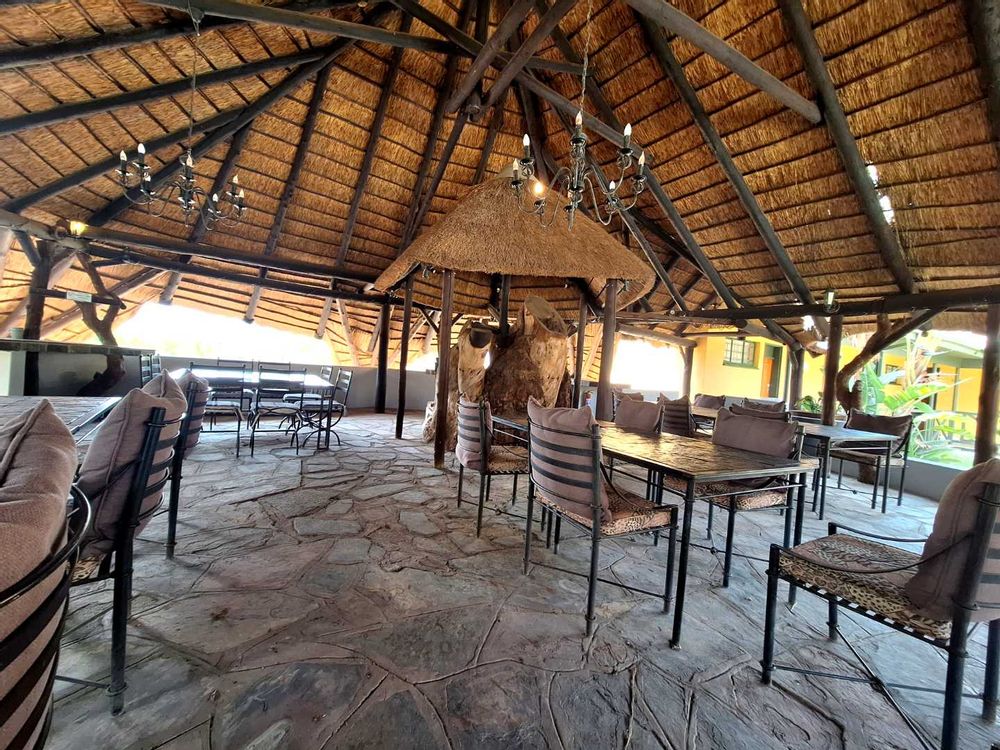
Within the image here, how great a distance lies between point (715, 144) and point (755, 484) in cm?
449

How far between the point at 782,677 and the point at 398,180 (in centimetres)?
810

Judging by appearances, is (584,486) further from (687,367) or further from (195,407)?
(687,367)

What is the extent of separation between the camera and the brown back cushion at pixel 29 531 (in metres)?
0.56

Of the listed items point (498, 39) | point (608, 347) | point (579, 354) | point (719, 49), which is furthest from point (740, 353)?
point (498, 39)

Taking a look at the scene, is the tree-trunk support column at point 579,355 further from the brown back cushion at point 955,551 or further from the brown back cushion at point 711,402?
the brown back cushion at point 955,551

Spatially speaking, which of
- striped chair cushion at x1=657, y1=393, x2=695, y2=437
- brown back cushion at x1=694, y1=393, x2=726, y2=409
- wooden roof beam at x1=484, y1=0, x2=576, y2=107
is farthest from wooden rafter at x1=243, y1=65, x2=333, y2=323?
brown back cushion at x1=694, y1=393, x2=726, y2=409

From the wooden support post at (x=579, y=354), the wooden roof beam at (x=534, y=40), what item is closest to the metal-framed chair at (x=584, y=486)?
the wooden roof beam at (x=534, y=40)

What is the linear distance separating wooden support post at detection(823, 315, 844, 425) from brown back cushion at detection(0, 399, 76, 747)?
27.1 feet

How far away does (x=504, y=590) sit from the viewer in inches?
93.2

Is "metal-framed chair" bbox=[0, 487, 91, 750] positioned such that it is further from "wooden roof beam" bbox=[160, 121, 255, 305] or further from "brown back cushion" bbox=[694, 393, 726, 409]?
"brown back cushion" bbox=[694, 393, 726, 409]

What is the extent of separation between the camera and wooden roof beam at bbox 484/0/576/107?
3.62 metres

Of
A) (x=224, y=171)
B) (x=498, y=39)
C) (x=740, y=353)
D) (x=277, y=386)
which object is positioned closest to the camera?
(x=498, y=39)

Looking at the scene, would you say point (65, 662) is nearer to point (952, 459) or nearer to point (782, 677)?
point (782, 677)

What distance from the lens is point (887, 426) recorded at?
16.2ft
